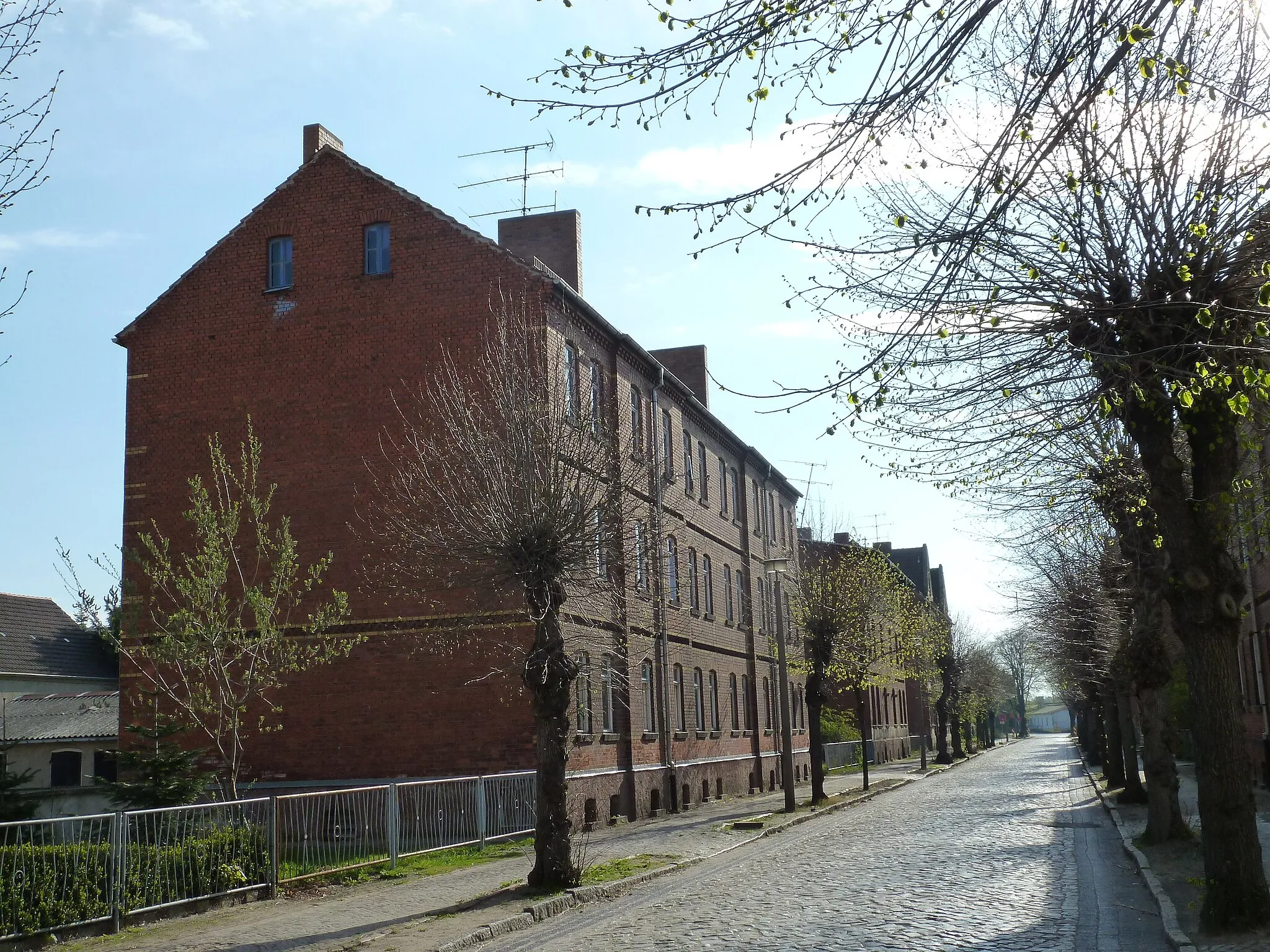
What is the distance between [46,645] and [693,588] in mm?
29807

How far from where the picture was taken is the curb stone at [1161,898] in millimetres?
10211

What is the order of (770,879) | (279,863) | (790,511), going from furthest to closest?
(790,511) → (770,879) → (279,863)

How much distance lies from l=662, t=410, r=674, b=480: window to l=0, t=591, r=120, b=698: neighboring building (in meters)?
25.0

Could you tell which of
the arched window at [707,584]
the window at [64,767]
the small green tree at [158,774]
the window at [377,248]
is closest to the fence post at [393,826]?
the small green tree at [158,774]

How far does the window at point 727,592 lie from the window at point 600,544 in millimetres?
22574

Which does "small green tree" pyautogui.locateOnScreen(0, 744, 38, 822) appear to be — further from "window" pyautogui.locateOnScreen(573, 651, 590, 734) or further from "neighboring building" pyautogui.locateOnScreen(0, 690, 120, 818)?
"neighboring building" pyautogui.locateOnScreen(0, 690, 120, 818)

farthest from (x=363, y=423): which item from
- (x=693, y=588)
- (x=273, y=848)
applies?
(x=693, y=588)

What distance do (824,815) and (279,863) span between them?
16592 millimetres

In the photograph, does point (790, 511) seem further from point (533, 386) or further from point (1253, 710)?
point (533, 386)

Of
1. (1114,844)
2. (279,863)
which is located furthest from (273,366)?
(1114,844)

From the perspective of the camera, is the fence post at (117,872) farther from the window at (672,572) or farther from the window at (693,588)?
the window at (693,588)

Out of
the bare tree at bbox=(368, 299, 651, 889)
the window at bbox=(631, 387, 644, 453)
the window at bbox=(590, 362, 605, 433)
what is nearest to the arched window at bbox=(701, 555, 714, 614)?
the window at bbox=(631, 387, 644, 453)

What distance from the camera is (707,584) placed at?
37.3 m

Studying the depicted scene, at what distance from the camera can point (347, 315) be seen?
25.8 m
